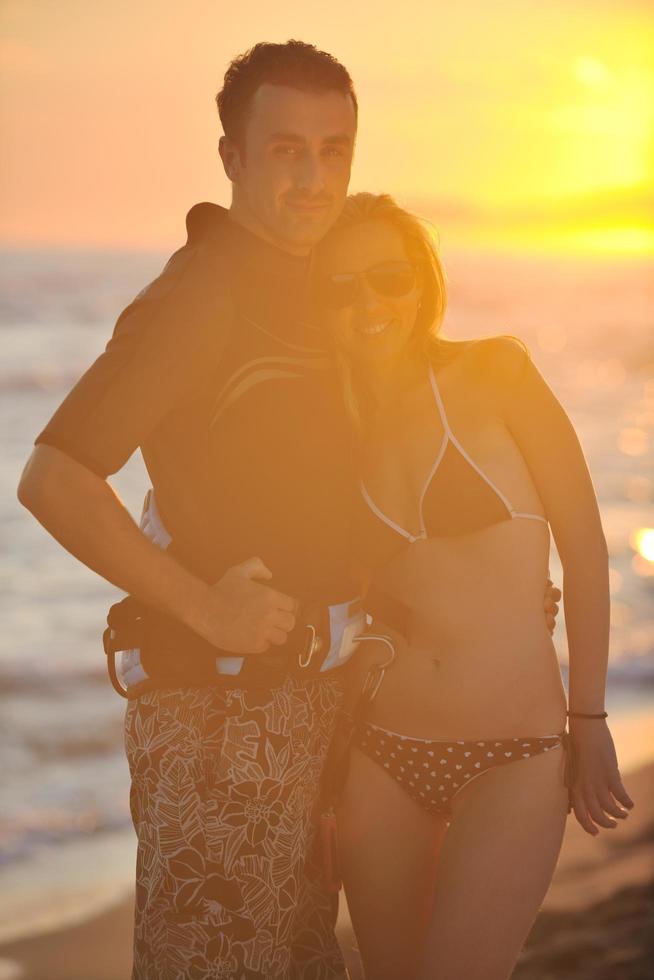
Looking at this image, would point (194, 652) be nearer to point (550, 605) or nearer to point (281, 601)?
point (281, 601)

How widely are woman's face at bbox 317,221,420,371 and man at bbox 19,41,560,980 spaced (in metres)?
0.10

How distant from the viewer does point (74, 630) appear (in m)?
10.7

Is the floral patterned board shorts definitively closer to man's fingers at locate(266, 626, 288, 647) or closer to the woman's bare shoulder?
man's fingers at locate(266, 626, 288, 647)

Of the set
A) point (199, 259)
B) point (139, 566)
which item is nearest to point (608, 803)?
point (139, 566)

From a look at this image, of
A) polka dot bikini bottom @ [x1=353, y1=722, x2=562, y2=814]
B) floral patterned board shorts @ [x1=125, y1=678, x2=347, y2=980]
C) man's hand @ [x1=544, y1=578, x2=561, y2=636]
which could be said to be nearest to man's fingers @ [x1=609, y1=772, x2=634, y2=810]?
polka dot bikini bottom @ [x1=353, y1=722, x2=562, y2=814]

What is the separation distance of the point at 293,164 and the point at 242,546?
1.11 m

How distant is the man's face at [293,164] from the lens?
3.20 m

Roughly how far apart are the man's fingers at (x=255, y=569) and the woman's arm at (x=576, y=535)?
0.87m

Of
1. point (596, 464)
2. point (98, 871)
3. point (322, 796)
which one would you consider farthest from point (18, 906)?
point (596, 464)

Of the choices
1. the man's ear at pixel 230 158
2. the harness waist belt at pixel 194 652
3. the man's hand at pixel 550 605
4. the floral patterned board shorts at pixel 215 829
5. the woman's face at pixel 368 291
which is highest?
the man's ear at pixel 230 158

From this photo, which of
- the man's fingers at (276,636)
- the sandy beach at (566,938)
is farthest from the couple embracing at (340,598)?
the sandy beach at (566,938)

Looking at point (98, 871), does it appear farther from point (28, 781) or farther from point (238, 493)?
point (238, 493)

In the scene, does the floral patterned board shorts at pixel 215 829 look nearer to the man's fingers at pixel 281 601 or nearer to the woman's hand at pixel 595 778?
the man's fingers at pixel 281 601

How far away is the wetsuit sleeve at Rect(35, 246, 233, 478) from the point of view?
275cm
